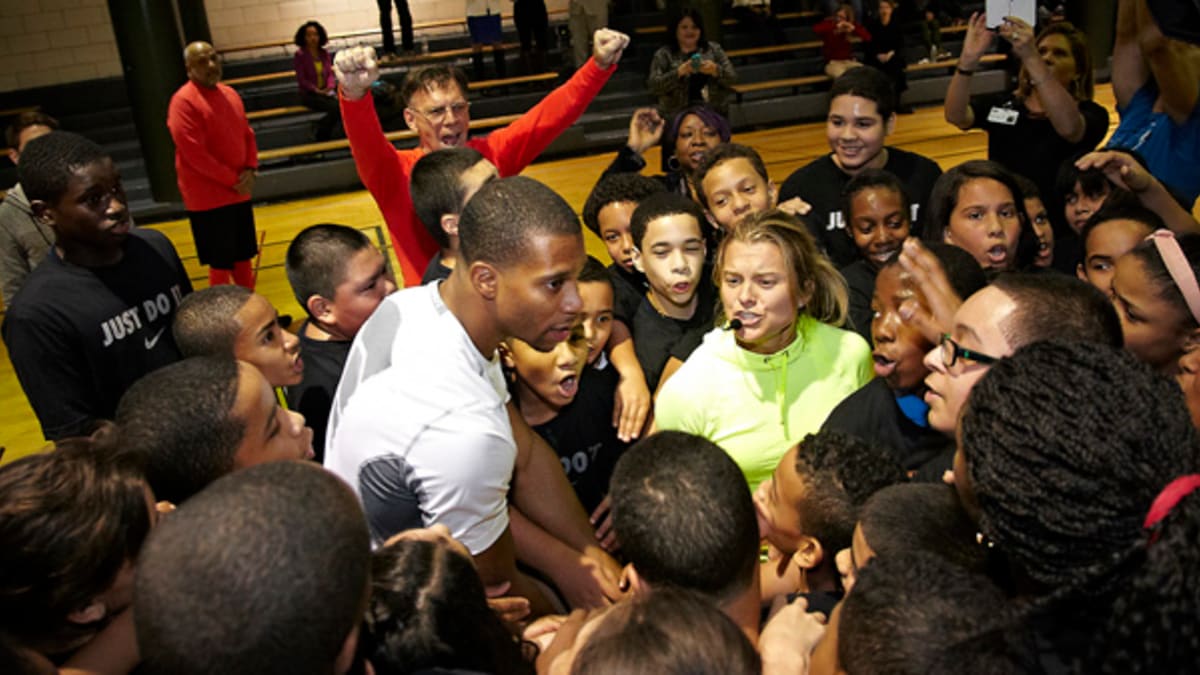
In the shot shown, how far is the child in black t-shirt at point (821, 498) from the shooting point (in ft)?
6.57

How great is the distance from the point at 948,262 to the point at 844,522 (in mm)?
1130

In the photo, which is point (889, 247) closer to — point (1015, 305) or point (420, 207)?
point (1015, 305)

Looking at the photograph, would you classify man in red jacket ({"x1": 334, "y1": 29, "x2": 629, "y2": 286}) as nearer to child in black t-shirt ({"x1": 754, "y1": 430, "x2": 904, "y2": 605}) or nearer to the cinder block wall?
child in black t-shirt ({"x1": 754, "y1": 430, "x2": 904, "y2": 605})

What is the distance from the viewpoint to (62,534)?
160cm

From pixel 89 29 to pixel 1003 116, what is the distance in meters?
14.7

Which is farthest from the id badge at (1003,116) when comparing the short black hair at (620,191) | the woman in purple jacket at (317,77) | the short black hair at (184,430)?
the woman in purple jacket at (317,77)

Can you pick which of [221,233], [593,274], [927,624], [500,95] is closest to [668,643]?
[927,624]

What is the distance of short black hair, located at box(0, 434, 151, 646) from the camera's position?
1.55 meters

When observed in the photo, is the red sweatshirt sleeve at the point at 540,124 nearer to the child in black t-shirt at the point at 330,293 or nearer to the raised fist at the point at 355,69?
the raised fist at the point at 355,69

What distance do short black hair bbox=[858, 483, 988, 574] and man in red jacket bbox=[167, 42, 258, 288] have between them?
222 inches

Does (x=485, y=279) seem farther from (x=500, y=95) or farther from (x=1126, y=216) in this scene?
(x=500, y=95)

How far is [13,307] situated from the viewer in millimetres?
2885

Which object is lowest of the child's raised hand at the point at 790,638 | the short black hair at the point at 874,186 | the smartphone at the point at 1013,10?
the child's raised hand at the point at 790,638

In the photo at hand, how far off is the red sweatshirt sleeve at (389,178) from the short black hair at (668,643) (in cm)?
259
